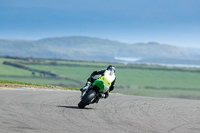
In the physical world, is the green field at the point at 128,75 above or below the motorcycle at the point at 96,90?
above

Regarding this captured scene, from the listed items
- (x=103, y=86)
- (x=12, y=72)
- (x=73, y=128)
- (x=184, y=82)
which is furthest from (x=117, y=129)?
(x=184, y=82)

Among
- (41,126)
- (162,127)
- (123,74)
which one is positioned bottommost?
(41,126)

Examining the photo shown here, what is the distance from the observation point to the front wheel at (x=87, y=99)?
56.0 ft

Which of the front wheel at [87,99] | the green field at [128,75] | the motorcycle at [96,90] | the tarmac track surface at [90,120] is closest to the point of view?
the tarmac track surface at [90,120]

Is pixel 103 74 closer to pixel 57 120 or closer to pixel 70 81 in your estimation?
pixel 57 120

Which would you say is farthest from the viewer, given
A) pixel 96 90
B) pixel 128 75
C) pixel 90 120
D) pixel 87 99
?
pixel 128 75

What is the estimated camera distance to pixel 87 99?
17.1 m

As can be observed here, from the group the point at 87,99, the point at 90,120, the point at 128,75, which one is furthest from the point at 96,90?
the point at 128,75

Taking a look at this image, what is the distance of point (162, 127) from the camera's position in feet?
41.7

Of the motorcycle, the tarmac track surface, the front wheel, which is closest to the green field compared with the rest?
the motorcycle

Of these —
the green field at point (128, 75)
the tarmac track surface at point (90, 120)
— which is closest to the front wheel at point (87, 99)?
the tarmac track surface at point (90, 120)

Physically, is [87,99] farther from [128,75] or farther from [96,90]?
[128,75]

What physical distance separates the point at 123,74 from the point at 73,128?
143 m

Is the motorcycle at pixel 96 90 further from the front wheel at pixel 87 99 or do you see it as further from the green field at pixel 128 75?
the green field at pixel 128 75
